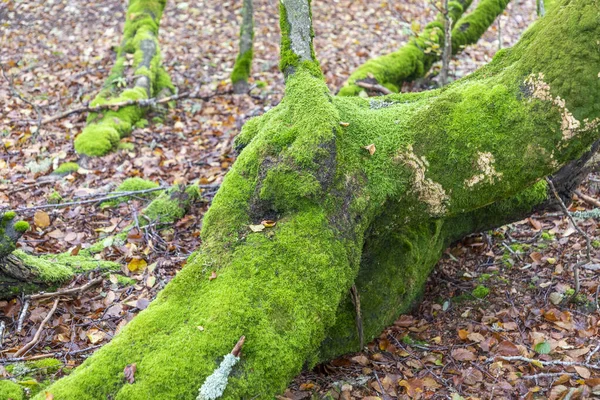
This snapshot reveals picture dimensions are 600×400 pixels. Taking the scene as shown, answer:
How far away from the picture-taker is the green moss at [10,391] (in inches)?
113

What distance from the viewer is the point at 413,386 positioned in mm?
3506

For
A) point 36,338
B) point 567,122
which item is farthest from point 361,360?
point 36,338

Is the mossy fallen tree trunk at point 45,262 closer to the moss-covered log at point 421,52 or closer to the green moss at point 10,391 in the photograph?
the green moss at point 10,391

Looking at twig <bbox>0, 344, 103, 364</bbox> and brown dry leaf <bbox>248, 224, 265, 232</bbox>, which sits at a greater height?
brown dry leaf <bbox>248, 224, 265, 232</bbox>

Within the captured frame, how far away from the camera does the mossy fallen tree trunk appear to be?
3598 mm

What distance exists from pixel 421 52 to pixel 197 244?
18.1 ft

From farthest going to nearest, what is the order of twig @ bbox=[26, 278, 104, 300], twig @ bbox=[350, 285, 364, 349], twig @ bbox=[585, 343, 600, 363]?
twig @ bbox=[26, 278, 104, 300] < twig @ bbox=[350, 285, 364, 349] < twig @ bbox=[585, 343, 600, 363]

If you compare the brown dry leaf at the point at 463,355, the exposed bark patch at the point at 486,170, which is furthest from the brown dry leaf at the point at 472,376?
the exposed bark patch at the point at 486,170

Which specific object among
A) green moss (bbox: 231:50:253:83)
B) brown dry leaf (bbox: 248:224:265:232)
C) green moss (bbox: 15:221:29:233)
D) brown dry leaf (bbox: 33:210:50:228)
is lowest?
brown dry leaf (bbox: 33:210:50:228)

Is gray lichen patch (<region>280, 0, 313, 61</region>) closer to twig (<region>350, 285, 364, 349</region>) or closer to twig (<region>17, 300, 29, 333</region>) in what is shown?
twig (<region>350, 285, 364, 349</region>)

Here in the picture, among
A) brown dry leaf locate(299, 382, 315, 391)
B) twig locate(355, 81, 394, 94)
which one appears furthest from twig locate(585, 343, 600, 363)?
twig locate(355, 81, 394, 94)

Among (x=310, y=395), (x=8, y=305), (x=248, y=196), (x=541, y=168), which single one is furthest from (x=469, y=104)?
(x=8, y=305)

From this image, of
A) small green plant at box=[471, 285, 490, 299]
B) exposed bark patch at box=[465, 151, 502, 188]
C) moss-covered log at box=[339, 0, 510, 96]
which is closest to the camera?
Answer: exposed bark patch at box=[465, 151, 502, 188]

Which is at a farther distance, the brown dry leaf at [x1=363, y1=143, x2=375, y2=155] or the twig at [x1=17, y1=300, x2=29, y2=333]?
the twig at [x1=17, y1=300, x2=29, y2=333]
